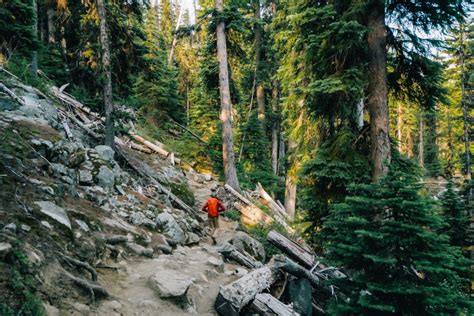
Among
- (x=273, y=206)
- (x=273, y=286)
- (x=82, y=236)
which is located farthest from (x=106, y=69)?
(x=273, y=206)

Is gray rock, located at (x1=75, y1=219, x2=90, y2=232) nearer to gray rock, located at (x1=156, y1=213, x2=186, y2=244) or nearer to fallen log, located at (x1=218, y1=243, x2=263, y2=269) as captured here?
gray rock, located at (x1=156, y1=213, x2=186, y2=244)

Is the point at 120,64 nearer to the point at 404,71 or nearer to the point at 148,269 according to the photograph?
the point at 148,269

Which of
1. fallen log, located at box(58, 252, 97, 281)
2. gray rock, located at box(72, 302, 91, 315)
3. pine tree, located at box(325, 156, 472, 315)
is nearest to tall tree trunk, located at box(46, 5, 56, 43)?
fallen log, located at box(58, 252, 97, 281)

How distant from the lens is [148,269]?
6.12m

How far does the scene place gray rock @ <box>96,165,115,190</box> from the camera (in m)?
8.33

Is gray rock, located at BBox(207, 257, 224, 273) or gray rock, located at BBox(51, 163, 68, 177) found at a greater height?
gray rock, located at BBox(51, 163, 68, 177)

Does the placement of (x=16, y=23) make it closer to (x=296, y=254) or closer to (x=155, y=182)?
(x=155, y=182)

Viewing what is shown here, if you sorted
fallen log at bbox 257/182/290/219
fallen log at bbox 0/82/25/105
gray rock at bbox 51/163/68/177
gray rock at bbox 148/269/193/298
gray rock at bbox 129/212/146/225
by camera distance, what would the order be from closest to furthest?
gray rock at bbox 148/269/193/298 < gray rock at bbox 51/163/68/177 < gray rock at bbox 129/212/146/225 < fallen log at bbox 0/82/25/105 < fallen log at bbox 257/182/290/219

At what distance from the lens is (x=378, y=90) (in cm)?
804

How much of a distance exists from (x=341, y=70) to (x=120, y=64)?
833cm

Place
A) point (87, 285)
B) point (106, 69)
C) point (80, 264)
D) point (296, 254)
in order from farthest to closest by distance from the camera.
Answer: point (106, 69) → point (296, 254) → point (80, 264) → point (87, 285)

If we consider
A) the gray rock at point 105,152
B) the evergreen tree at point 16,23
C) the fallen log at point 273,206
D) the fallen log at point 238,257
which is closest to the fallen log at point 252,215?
the fallen log at point 273,206

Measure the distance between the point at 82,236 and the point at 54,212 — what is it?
641 mm

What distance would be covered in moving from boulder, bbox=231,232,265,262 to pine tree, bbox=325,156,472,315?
4684 mm
